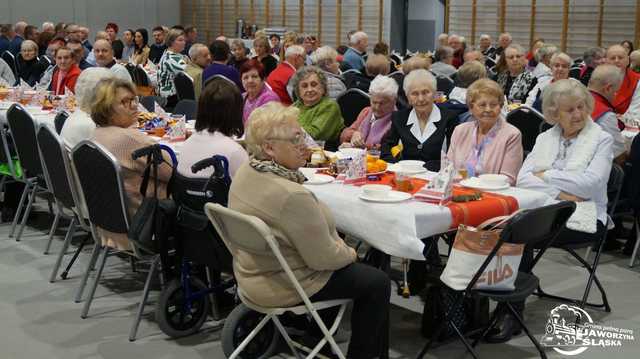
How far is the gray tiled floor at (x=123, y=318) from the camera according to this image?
4.07 metres

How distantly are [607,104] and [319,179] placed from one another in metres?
2.63

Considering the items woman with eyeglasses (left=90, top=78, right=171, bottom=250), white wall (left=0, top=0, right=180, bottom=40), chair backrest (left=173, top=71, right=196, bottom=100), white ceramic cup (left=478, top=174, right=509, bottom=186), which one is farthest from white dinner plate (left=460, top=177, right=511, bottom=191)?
white wall (left=0, top=0, right=180, bottom=40)

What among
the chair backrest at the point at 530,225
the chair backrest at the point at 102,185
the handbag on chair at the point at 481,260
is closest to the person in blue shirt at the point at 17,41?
the chair backrest at the point at 102,185

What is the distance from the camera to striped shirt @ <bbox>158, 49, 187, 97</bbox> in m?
9.20

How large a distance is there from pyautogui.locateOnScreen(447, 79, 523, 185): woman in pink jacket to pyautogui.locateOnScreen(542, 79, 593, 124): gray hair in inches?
8.6

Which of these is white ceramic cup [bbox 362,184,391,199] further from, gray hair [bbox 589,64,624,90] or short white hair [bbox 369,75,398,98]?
gray hair [bbox 589,64,624,90]

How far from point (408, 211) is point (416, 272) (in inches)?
54.0

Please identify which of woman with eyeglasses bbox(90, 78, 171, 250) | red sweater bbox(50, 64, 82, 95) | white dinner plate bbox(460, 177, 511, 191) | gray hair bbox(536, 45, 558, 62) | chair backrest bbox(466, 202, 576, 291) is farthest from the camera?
gray hair bbox(536, 45, 558, 62)

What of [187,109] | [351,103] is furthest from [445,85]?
[187,109]

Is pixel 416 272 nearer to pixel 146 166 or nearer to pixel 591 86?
pixel 146 166

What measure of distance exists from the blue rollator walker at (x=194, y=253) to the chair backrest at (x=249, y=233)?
54 centimetres

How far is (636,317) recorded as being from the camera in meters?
4.54

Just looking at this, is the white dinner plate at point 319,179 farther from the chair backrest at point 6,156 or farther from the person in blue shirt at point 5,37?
the person in blue shirt at point 5,37

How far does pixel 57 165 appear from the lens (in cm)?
476
